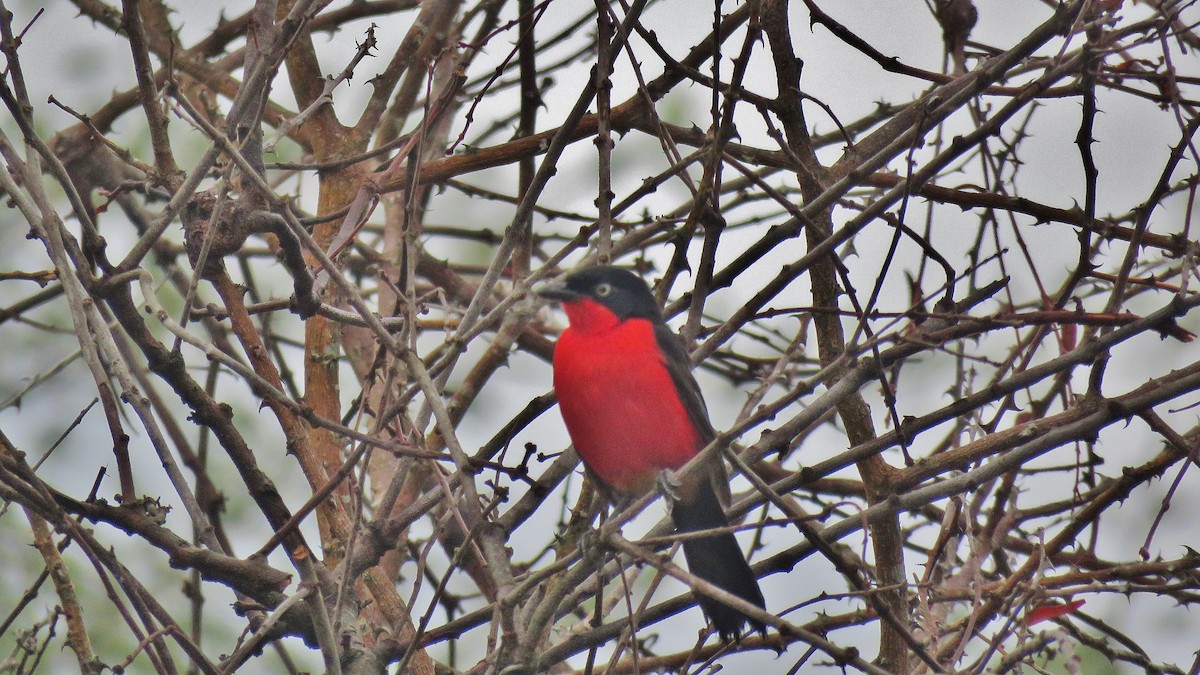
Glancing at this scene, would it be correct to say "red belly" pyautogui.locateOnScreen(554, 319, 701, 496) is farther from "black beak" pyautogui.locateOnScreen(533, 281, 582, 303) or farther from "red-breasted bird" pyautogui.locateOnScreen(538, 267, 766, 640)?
"black beak" pyautogui.locateOnScreen(533, 281, 582, 303)

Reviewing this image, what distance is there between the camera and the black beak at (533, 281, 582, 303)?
372 centimetres

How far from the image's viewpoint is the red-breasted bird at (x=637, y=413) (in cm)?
347

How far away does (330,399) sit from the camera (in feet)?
14.1

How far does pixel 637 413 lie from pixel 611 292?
0.44 m

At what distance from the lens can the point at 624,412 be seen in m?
3.49

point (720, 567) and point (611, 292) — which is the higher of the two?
point (611, 292)

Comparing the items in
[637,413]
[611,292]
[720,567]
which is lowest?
[720,567]

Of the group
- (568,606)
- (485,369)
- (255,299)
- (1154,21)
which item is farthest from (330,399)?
(1154,21)

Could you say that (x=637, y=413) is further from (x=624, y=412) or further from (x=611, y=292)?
(x=611, y=292)

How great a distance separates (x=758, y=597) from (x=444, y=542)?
64.0 inches

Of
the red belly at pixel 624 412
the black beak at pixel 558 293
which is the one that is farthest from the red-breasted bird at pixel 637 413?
the black beak at pixel 558 293

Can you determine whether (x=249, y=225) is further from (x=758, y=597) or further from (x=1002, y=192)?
(x=1002, y=192)

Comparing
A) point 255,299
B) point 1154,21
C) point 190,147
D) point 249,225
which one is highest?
point 190,147

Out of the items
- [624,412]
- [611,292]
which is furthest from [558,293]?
[624,412]
